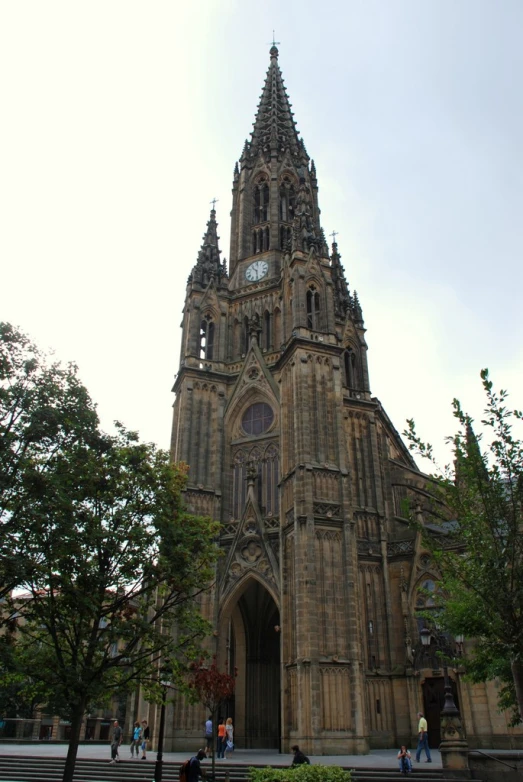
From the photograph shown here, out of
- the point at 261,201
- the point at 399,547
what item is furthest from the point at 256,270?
the point at 399,547

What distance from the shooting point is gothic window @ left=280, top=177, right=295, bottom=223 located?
4269 centimetres

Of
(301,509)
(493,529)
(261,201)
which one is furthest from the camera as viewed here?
(261,201)

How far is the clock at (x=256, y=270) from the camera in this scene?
3912 centimetres

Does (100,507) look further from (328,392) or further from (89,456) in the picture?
(328,392)

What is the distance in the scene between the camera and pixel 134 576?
16.1 meters

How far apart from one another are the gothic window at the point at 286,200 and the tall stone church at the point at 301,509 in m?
1.40

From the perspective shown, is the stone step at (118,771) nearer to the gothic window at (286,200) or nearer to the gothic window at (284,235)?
the gothic window at (284,235)

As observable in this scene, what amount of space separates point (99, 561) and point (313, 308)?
2122 centimetres

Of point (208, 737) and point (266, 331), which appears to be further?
point (266, 331)

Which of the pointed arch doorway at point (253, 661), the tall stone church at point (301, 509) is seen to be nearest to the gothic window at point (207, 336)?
the tall stone church at point (301, 509)

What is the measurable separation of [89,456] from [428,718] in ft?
63.7

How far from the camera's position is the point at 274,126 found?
48.0m

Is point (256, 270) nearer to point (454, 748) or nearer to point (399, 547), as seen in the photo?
point (399, 547)

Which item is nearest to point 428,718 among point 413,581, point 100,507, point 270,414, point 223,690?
point 413,581
